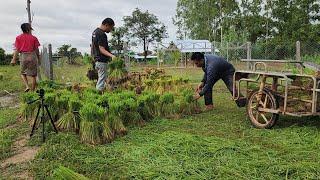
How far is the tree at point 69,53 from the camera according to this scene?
35.5 meters

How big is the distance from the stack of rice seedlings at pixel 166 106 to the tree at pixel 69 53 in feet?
94.5

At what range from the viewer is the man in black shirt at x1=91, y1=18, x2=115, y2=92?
7188 mm

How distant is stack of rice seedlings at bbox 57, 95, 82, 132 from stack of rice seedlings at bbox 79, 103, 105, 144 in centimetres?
33

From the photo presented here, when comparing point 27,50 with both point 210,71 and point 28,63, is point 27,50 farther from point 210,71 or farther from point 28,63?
point 210,71

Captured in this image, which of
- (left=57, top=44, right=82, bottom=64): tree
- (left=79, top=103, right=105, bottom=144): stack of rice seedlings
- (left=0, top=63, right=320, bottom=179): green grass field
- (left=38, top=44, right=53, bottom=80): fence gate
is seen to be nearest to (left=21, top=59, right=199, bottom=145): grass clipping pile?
(left=79, top=103, right=105, bottom=144): stack of rice seedlings

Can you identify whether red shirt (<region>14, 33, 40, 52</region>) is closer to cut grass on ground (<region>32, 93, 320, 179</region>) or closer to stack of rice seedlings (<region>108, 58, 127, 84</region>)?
stack of rice seedlings (<region>108, 58, 127, 84</region>)

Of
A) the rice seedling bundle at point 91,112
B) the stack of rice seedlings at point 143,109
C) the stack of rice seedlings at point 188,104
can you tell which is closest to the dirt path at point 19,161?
the rice seedling bundle at point 91,112

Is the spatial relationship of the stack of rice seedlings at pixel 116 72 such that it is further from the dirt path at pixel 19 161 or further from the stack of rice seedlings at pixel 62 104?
the dirt path at pixel 19 161

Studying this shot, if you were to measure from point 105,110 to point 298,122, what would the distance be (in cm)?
293

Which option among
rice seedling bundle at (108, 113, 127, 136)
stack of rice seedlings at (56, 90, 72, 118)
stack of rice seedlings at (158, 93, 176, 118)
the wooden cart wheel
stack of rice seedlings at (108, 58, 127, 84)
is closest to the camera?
rice seedling bundle at (108, 113, 127, 136)

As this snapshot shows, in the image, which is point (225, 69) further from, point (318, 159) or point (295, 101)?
point (318, 159)

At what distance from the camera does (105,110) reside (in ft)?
17.4

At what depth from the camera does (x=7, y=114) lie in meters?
7.43

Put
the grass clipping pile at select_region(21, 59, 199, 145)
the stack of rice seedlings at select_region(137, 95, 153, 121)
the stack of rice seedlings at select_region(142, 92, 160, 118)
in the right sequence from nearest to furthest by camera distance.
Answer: the grass clipping pile at select_region(21, 59, 199, 145), the stack of rice seedlings at select_region(137, 95, 153, 121), the stack of rice seedlings at select_region(142, 92, 160, 118)
